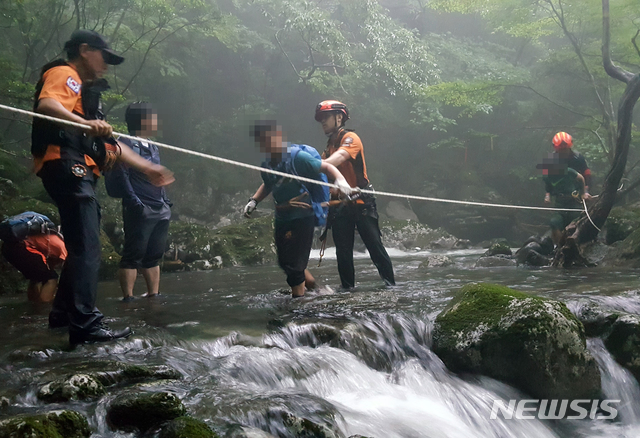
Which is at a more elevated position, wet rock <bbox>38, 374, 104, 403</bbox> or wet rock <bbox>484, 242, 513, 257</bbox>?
wet rock <bbox>38, 374, 104, 403</bbox>

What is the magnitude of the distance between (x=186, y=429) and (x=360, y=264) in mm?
9313

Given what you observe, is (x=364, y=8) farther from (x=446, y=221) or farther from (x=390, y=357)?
(x=390, y=357)

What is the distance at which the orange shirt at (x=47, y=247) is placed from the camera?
5750mm

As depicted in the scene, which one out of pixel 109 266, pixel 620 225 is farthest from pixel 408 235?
pixel 109 266

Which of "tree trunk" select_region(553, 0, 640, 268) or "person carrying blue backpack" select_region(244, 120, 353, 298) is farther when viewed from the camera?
"tree trunk" select_region(553, 0, 640, 268)

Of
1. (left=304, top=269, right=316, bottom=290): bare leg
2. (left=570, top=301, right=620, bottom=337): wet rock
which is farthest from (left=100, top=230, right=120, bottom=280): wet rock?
(left=570, top=301, right=620, bottom=337): wet rock

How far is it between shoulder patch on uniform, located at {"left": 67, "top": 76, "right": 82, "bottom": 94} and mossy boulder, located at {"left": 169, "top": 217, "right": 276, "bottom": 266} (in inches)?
340

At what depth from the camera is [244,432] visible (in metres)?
2.72

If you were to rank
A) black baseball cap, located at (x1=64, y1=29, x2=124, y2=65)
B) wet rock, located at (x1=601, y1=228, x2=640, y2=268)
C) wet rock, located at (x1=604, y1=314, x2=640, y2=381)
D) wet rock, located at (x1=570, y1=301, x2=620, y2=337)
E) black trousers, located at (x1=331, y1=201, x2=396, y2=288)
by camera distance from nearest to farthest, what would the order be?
1. black baseball cap, located at (x1=64, y1=29, x2=124, y2=65)
2. wet rock, located at (x1=604, y1=314, x2=640, y2=381)
3. wet rock, located at (x1=570, y1=301, x2=620, y2=337)
4. black trousers, located at (x1=331, y1=201, x2=396, y2=288)
5. wet rock, located at (x1=601, y1=228, x2=640, y2=268)

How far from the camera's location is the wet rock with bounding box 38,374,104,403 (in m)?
2.91

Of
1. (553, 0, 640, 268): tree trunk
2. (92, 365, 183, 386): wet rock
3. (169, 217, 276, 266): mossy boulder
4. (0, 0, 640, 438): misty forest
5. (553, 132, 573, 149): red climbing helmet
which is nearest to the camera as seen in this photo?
(92, 365, 183, 386): wet rock

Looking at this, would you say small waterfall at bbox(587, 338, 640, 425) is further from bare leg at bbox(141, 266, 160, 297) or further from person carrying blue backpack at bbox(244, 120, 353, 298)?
bare leg at bbox(141, 266, 160, 297)

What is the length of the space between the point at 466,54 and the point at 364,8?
5304 mm

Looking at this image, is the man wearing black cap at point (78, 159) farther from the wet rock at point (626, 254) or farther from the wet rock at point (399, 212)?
the wet rock at point (399, 212)
